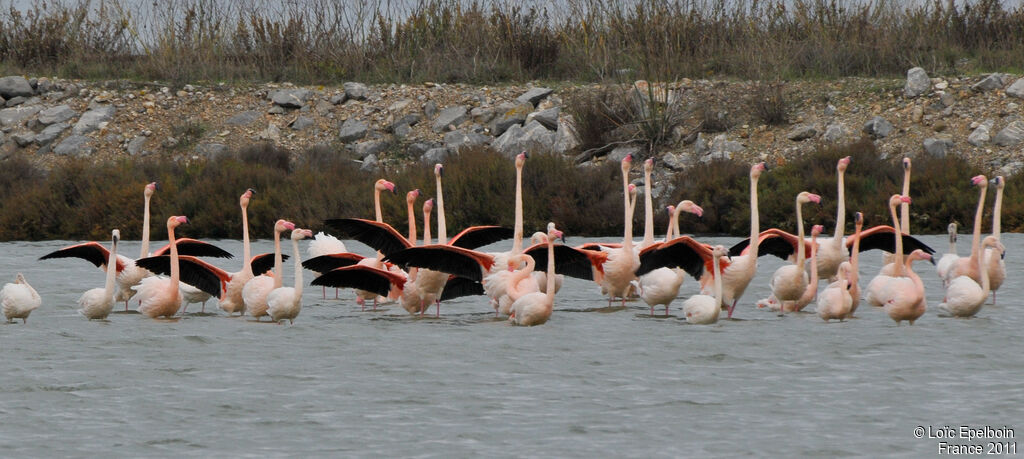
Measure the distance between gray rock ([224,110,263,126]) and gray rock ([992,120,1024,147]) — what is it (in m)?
12.8

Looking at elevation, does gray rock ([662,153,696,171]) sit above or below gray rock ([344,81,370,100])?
below

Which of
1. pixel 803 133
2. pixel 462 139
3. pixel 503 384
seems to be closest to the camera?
pixel 503 384

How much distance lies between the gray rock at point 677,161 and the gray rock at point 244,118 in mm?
8183

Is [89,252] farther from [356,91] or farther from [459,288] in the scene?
[356,91]

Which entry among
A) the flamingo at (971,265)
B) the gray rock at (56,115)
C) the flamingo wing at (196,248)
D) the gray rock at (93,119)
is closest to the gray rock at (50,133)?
the gray rock at (56,115)

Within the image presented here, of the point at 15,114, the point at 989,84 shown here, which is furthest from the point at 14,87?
the point at 989,84

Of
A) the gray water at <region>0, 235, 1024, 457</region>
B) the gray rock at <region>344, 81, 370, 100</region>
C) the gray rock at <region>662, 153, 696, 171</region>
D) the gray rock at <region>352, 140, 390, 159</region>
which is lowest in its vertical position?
the gray water at <region>0, 235, 1024, 457</region>

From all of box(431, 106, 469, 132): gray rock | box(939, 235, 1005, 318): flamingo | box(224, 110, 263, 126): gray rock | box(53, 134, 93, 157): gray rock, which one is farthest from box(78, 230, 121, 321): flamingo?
box(224, 110, 263, 126): gray rock

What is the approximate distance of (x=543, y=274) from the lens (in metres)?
11.1

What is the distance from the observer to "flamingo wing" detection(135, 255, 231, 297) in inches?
409

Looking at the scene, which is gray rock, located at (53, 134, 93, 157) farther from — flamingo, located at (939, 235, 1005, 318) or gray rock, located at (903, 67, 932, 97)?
flamingo, located at (939, 235, 1005, 318)

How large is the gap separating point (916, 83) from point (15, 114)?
53.2 feet

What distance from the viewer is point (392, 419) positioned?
23.2 feet

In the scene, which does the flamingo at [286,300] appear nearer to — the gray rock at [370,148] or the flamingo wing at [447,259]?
the flamingo wing at [447,259]
